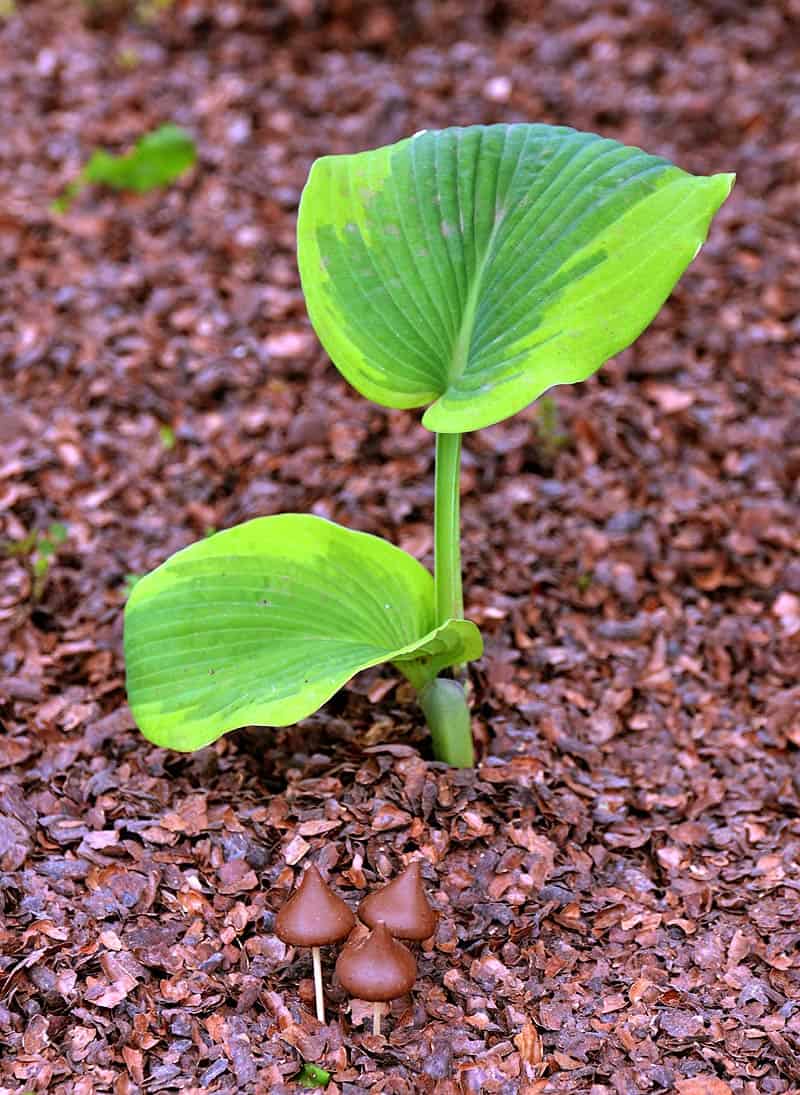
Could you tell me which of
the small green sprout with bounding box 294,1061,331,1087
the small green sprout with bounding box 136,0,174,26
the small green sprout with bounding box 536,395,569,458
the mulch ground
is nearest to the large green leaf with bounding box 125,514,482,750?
the mulch ground

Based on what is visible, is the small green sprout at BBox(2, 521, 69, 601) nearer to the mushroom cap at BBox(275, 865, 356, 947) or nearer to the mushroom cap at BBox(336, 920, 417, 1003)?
the mushroom cap at BBox(275, 865, 356, 947)

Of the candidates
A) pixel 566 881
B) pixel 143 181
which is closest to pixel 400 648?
pixel 566 881

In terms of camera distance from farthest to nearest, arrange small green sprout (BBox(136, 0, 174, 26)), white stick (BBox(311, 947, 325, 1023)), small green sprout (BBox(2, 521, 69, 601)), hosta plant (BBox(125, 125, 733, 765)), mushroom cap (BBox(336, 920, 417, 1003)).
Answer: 1. small green sprout (BBox(136, 0, 174, 26))
2. small green sprout (BBox(2, 521, 69, 601))
3. hosta plant (BBox(125, 125, 733, 765))
4. white stick (BBox(311, 947, 325, 1023))
5. mushroom cap (BBox(336, 920, 417, 1003))

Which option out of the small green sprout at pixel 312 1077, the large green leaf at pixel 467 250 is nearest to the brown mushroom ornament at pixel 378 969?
the small green sprout at pixel 312 1077

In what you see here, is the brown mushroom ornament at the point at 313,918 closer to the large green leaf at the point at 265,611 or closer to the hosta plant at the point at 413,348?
the hosta plant at the point at 413,348

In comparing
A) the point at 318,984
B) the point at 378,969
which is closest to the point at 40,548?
the point at 318,984

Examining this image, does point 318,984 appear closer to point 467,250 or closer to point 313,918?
point 313,918

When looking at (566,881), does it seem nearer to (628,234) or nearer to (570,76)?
(628,234)
